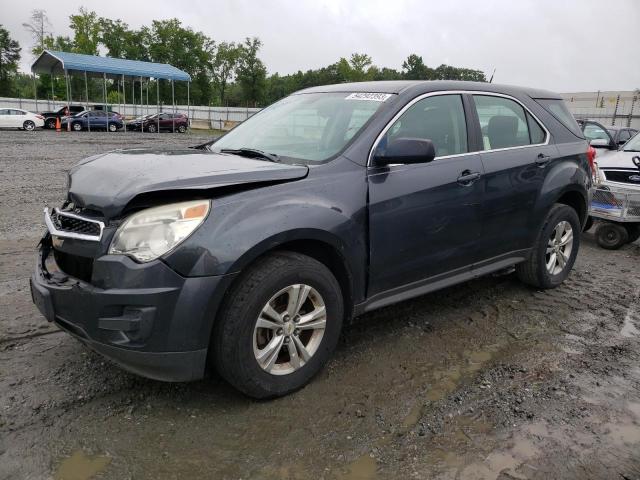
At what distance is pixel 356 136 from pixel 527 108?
2.07 m

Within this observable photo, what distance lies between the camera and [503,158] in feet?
13.9

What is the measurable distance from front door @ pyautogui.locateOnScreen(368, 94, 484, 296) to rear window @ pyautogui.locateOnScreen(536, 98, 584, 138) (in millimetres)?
1315

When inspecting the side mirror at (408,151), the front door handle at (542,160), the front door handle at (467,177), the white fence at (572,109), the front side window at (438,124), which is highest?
the white fence at (572,109)

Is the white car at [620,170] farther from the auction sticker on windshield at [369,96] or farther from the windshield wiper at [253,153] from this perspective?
the windshield wiper at [253,153]

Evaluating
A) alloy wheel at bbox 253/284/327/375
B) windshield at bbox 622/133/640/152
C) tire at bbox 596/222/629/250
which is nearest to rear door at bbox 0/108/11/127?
windshield at bbox 622/133/640/152

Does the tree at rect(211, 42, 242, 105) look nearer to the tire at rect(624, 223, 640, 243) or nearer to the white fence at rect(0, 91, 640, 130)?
the white fence at rect(0, 91, 640, 130)

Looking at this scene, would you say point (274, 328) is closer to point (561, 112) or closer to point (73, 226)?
point (73, 226)

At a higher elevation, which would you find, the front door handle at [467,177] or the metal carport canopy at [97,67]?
the metal carport canopy at [97,67]

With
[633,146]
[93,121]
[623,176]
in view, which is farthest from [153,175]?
[93,121]

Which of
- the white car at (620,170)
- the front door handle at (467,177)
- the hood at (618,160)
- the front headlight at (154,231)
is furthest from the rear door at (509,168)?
the hood at (618,160)

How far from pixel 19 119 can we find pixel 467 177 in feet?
104

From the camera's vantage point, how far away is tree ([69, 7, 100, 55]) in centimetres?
5988

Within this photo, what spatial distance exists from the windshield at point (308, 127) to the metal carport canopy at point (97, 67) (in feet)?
102

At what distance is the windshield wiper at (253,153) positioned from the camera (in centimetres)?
351
